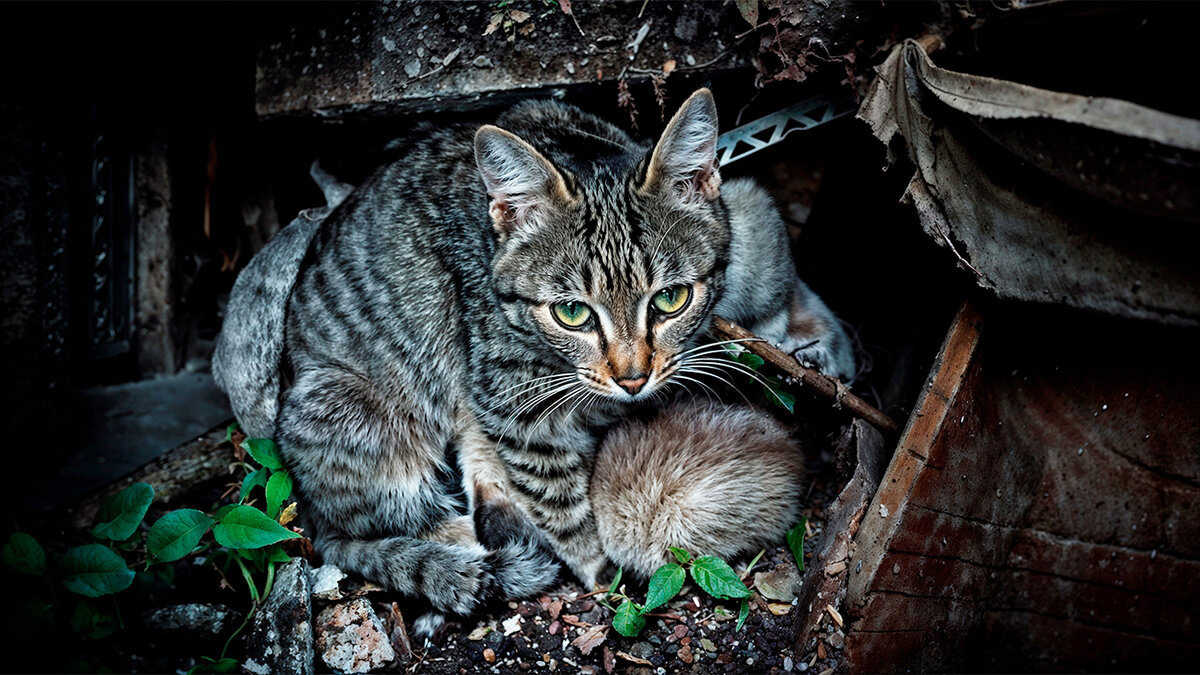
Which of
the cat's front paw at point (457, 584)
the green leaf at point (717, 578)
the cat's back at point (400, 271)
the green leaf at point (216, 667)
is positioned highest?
the cat's back at point (400, 271)

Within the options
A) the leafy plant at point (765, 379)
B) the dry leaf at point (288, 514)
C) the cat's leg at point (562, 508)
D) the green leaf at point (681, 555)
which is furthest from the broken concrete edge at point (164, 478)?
the leafy plant at point (765, 379)

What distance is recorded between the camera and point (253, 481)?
275 cm

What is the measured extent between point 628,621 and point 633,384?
745mm

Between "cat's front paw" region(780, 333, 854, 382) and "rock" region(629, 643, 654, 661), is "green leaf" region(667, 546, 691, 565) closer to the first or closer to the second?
"rock" region(629, 643, 654, 661)

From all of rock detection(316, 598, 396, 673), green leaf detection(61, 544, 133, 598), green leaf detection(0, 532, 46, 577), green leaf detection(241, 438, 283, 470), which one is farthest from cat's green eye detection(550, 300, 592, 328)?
green leaf detection(0, 532, 46, 577)

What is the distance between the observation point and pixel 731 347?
2.66 meters

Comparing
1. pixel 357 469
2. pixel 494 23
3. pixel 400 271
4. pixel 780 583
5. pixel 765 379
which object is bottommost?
pixel 780 583

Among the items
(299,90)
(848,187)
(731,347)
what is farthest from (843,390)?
(299,90)

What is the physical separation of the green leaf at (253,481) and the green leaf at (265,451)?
0.14ft

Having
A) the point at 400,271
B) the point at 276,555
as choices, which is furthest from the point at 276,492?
the point at 400,271

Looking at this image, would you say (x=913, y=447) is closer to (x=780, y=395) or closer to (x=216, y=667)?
(x=780, y=395)

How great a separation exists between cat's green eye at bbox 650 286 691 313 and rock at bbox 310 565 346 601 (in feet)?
4.58

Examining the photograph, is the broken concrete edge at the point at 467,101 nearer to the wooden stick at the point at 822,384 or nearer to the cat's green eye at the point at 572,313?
the cat's green eye at the point at 572,313

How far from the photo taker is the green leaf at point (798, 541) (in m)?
2.49
